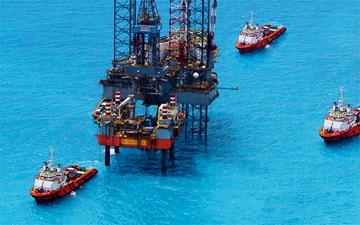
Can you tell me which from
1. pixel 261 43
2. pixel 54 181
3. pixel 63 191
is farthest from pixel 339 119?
pixel 261 43

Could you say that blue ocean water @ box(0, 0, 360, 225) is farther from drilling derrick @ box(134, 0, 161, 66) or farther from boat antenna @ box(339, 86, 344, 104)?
drilling derrick @ box(134, 0, 161, 66)

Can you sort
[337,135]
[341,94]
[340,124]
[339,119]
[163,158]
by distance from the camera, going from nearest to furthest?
[163,158] → [337,135] → [340,124] → [339,119] → [341,94]

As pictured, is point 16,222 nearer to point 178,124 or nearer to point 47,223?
point 47,223

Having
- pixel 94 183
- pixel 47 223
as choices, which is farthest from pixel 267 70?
pixel 47 223

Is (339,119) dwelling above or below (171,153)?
above

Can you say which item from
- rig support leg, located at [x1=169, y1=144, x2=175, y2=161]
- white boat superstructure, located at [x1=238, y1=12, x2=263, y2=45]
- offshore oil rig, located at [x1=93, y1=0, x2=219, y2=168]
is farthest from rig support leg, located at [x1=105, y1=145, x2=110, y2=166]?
white boat superstructure, located at [x1=238, y1=12, x2=263, y2=45]

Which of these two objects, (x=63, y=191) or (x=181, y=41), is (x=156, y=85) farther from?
(x=63, y=191)

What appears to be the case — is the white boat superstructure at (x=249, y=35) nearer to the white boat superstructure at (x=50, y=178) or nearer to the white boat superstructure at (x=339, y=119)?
the white boat superstructure at (x=339, y=119)
